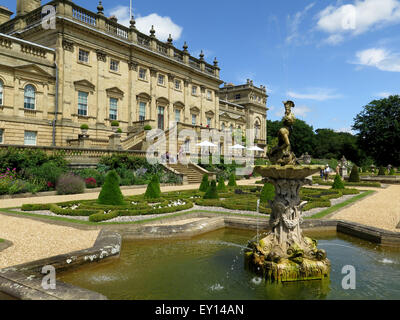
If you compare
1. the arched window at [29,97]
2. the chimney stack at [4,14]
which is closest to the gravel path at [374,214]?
the arched window at [29,97]

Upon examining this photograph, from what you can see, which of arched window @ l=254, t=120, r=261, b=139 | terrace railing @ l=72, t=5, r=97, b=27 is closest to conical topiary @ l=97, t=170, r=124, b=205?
terrace railing @ l=72, t=5, r=97, b=27

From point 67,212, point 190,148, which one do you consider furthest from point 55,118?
point 67,212

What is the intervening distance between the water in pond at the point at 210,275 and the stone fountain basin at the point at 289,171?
6.62 feet

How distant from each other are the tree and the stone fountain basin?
5708cm

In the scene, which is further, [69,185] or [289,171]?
[69,185]

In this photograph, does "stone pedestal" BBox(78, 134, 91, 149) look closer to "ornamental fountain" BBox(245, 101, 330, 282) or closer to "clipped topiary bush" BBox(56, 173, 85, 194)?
"clipped topiary bush" BBox(56, 173, 85, 194)

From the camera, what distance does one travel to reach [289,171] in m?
6.00

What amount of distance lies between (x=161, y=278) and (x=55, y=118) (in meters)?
24.1

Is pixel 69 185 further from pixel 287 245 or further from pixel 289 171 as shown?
pixel 289 171

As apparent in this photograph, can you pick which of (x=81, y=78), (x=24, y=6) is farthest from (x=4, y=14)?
(x=81, y=78)

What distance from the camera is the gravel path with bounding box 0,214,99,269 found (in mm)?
6691

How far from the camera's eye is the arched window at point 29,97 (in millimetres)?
24684

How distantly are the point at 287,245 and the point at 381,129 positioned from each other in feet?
192
